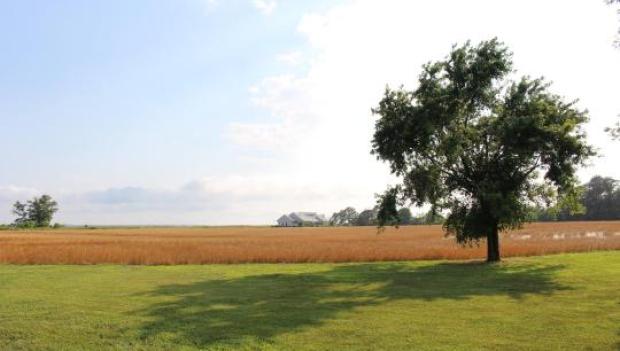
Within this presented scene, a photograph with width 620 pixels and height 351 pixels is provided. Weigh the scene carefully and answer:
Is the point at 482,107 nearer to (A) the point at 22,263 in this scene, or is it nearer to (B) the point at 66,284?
(B) the point at 66,284

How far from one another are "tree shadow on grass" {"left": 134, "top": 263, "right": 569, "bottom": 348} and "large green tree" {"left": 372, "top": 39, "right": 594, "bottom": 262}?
3971 mm

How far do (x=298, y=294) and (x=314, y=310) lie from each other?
3221 millimetres

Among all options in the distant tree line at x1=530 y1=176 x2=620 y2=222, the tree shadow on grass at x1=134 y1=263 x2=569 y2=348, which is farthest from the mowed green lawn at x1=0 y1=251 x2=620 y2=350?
the distant tree line at x1=530 y1=176 x2=620 y2=222

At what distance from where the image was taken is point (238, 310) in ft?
51.7

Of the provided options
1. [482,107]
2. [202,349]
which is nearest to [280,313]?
[202,349]

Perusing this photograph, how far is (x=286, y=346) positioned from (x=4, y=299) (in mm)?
10949

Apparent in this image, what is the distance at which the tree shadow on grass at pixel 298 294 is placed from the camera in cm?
1323

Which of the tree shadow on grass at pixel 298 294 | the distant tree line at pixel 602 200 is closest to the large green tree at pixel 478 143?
the tree shadow on grass at pixel 298 294

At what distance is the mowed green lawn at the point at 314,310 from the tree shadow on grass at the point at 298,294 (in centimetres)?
4

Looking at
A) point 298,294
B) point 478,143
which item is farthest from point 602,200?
point 298,294

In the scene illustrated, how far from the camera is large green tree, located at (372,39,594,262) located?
28.8 metres

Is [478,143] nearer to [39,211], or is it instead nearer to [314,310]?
[314,310]

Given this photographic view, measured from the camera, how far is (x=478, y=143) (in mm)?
31000

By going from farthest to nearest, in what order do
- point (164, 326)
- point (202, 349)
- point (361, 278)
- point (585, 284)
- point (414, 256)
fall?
point (414, 256), point (361, 278), point (585, 284), point (164, 326), point (202, 349)
